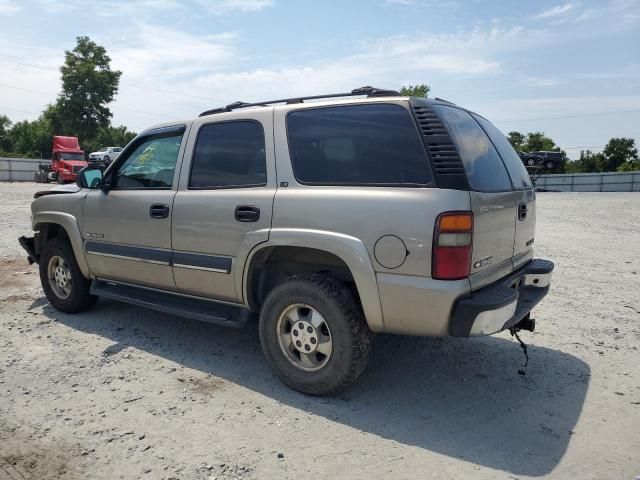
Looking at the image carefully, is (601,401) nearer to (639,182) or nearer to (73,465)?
(73,465)

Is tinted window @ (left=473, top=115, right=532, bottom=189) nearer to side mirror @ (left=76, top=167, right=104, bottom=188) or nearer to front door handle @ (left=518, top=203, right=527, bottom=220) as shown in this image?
front door handle @ (left=518, top=203, right=527, bottom=220)

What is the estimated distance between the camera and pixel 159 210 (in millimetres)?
4145

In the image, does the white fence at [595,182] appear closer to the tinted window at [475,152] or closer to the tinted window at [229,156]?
the tinted window at [475,152]

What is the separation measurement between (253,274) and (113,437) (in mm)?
1428

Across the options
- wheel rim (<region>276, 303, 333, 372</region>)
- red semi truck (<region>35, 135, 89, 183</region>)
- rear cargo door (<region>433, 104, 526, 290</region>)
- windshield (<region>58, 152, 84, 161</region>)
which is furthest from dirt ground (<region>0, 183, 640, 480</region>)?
windshield (<region>58, 152, 84, 161</region>)

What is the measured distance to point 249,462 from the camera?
8.89 ft

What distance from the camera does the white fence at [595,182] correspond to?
3200cm

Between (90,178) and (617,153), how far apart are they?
6205 centimetres

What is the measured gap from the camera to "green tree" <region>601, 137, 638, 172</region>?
54.5 metres

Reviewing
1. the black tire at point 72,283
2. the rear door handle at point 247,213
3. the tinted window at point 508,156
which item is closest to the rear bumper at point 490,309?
the tinted window at point 508,156

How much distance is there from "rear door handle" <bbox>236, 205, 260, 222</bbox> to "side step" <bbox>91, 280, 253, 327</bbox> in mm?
738

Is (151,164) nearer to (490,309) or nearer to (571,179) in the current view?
(490,309)

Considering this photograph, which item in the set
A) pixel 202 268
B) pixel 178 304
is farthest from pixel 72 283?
pixel 202 268

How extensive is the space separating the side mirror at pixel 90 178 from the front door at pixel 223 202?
1205mm
